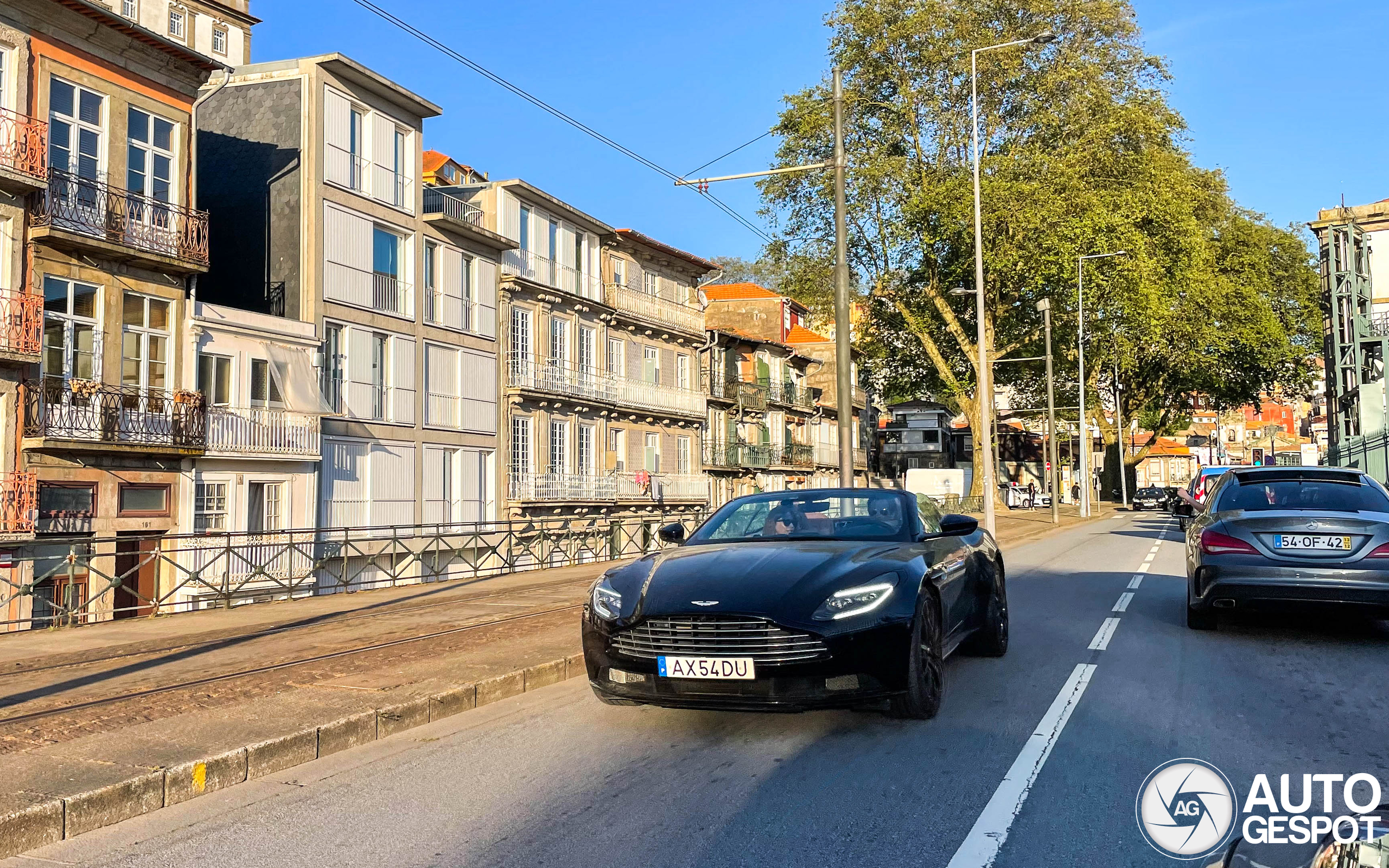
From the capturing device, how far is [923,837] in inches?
175

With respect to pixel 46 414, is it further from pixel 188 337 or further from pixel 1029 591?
pixel 1029 591

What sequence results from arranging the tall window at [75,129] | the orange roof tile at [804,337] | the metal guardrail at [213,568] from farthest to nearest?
the orange roof tile at [804,337]
the tall window at [75,129]
the metal guardrail at [213,568]

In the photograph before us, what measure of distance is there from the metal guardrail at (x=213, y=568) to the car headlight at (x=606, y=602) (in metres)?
6.85

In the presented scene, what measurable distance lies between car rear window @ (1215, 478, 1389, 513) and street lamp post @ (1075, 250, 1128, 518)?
28843mm

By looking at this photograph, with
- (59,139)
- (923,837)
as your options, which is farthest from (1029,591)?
(59,139)

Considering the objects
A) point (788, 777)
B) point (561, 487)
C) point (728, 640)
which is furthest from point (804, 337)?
point (788, 777)

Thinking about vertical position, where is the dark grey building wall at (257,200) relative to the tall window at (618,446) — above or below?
above

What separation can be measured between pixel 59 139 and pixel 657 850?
21.4m

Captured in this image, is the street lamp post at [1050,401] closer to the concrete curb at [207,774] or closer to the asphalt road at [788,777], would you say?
the asphalt road at [788,777]

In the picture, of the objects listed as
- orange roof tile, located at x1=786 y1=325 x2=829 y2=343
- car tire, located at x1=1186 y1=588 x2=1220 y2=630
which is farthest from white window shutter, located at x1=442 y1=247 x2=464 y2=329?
orange roof tile, located at x1=786 y1=325 x2=829 y2=343

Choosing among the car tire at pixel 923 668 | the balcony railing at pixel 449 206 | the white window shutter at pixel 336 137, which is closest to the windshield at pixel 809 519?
the car tire at pixel 923 668

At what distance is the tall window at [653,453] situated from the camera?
145ft

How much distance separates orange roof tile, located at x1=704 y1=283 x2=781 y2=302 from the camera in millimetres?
63188

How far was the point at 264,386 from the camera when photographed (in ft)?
83.6
